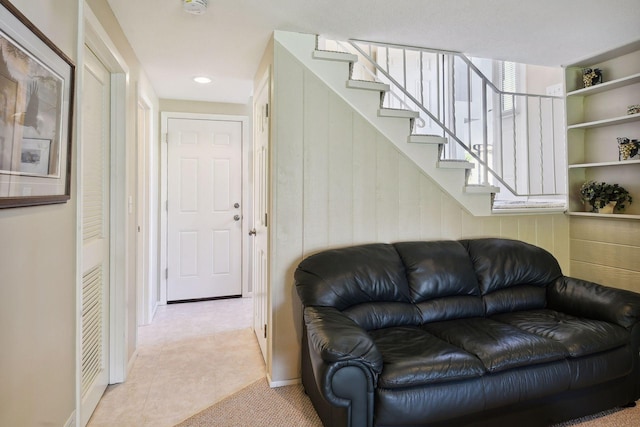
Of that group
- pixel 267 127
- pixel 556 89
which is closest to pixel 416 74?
pixel 556 89

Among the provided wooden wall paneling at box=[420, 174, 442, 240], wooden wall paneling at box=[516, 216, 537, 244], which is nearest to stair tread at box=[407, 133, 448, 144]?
wooden wall paneling at box=[420, 174, 442, 240]

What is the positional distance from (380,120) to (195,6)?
4.36 feet

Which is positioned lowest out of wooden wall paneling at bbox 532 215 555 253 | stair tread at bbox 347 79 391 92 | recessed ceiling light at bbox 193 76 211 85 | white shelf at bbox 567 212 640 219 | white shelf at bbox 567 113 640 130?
wooden wall paneling at bbox 532 215 555 253

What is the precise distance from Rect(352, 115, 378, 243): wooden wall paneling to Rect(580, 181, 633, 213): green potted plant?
181 centimetres

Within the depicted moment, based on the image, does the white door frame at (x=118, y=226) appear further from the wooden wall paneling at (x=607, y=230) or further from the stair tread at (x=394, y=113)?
the wooden wall paneling at (x=607, y=230)

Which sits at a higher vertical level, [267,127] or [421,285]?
[267,127]

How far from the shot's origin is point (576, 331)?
194 centimetres

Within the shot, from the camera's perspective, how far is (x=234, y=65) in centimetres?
294

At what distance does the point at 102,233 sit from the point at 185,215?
1.94 metres

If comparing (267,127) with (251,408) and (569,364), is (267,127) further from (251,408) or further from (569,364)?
(569,364)

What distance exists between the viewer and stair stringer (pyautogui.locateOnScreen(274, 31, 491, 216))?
7.79ft

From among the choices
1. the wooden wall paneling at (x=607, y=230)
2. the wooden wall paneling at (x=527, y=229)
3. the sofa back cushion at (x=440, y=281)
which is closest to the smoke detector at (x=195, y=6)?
the sofa back cushion at (x=440, y=281)

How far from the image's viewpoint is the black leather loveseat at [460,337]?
5.20 feet

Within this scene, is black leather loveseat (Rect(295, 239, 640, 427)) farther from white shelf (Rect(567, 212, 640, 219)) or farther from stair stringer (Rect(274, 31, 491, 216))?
white shelf (Rect(567, 212, 640, 219))
